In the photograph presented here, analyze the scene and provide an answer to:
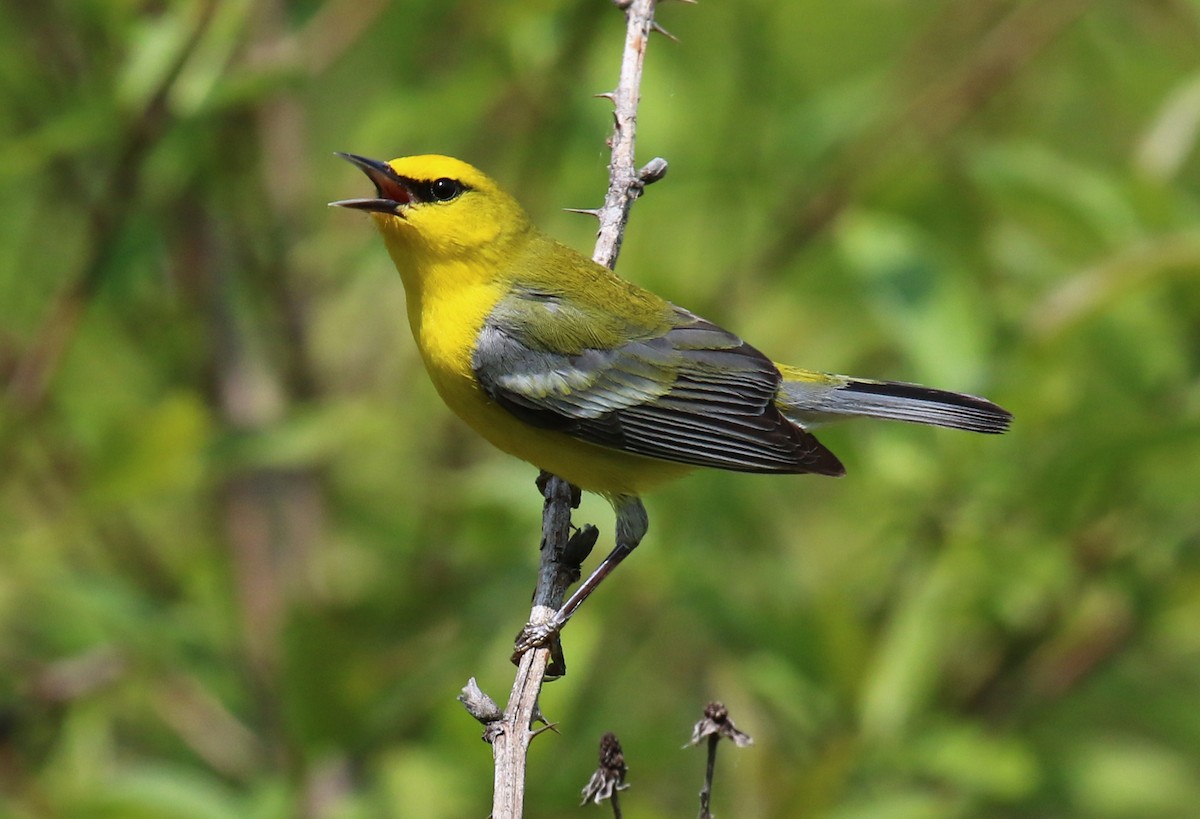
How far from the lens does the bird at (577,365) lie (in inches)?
143

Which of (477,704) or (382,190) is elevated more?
(382,190)

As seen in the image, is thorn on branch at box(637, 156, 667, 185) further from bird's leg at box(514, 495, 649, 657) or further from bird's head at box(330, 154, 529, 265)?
bird's leg at box(514, 495, 649, 657)

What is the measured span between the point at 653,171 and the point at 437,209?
63 centimetres

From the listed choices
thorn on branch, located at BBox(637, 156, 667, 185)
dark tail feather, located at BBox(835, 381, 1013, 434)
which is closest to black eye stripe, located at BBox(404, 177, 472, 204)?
thorn on branch, located at BBox(637, 156, 667, 185)

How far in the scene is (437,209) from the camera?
3.82m

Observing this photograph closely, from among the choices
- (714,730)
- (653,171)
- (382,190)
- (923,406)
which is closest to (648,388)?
(653,171)

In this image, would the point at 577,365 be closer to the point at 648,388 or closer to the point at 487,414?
the point at 648,388

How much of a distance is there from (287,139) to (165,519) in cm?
134

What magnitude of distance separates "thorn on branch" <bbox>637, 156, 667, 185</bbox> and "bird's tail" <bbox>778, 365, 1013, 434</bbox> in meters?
0.77

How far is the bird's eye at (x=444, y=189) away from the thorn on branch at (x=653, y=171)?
54 cm

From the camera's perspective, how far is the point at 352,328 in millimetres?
4492

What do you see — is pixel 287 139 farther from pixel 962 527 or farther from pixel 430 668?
pixel 962 527

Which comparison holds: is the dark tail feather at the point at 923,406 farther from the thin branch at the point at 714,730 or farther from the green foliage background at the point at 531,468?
the thin branch at the point at 714,730

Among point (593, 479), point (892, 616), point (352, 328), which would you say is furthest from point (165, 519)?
point (892, 616)
